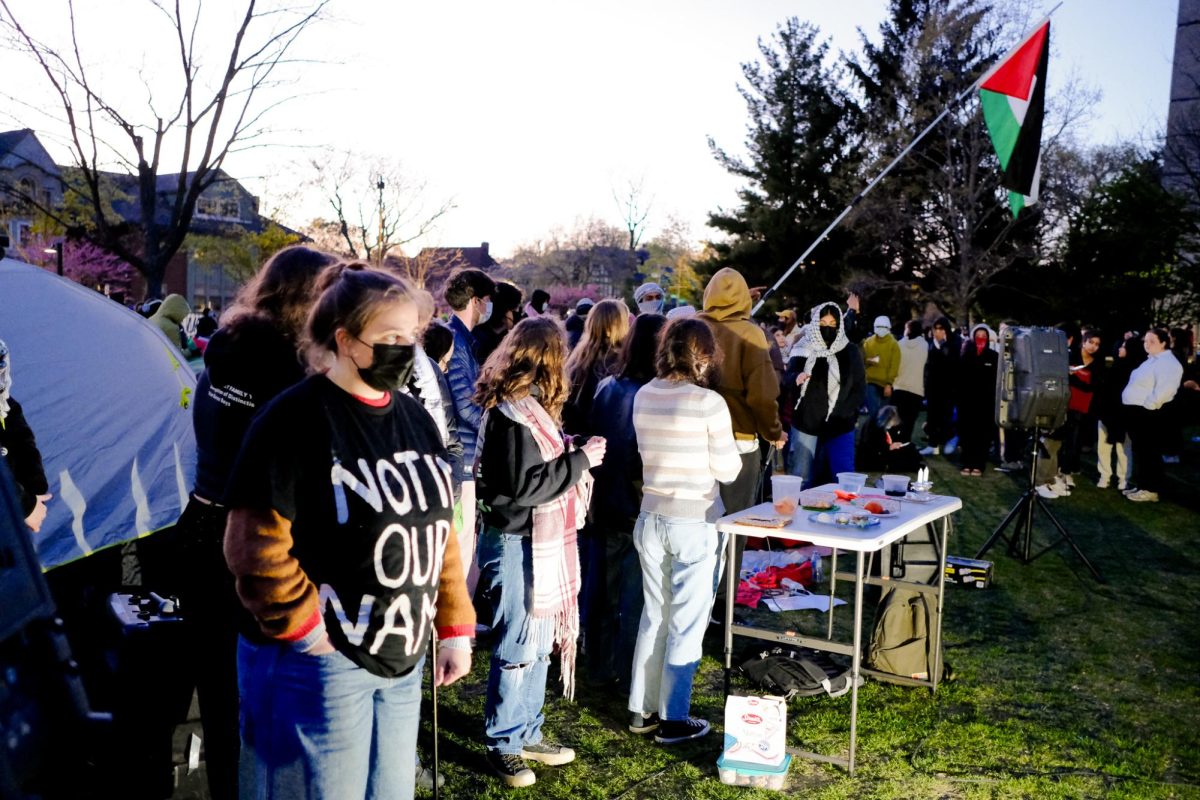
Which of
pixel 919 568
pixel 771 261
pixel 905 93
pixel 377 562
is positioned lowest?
pixel 919 568

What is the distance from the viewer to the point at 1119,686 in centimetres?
497

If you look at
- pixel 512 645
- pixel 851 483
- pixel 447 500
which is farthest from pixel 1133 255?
pixel 447 500

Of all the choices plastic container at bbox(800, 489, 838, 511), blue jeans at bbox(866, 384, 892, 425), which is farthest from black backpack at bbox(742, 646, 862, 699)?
blue jeans at bbox(866, 384, 892, 425)

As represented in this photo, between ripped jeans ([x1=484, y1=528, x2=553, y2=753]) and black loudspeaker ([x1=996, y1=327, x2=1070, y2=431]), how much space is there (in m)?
4.78

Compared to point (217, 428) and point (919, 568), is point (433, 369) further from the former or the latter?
point (919, 568)

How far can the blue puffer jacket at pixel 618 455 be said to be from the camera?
14.4 feet

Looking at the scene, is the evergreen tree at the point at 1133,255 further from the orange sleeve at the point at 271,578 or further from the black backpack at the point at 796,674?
the orange sleeve at the point at 271,578

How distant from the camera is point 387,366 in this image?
2197mm

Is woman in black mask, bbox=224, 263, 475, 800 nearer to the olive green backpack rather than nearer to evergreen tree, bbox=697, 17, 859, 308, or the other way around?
the olive green backpack

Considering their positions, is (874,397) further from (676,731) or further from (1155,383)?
(676,731)

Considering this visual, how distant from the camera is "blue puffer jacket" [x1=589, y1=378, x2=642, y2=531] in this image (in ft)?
14.4

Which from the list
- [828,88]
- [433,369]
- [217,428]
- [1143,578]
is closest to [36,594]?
[217,428]

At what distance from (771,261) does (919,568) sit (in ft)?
83.7

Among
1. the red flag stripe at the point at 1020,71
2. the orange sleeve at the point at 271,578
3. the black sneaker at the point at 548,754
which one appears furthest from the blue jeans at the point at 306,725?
the red flag stripe at the point at 1020,71
